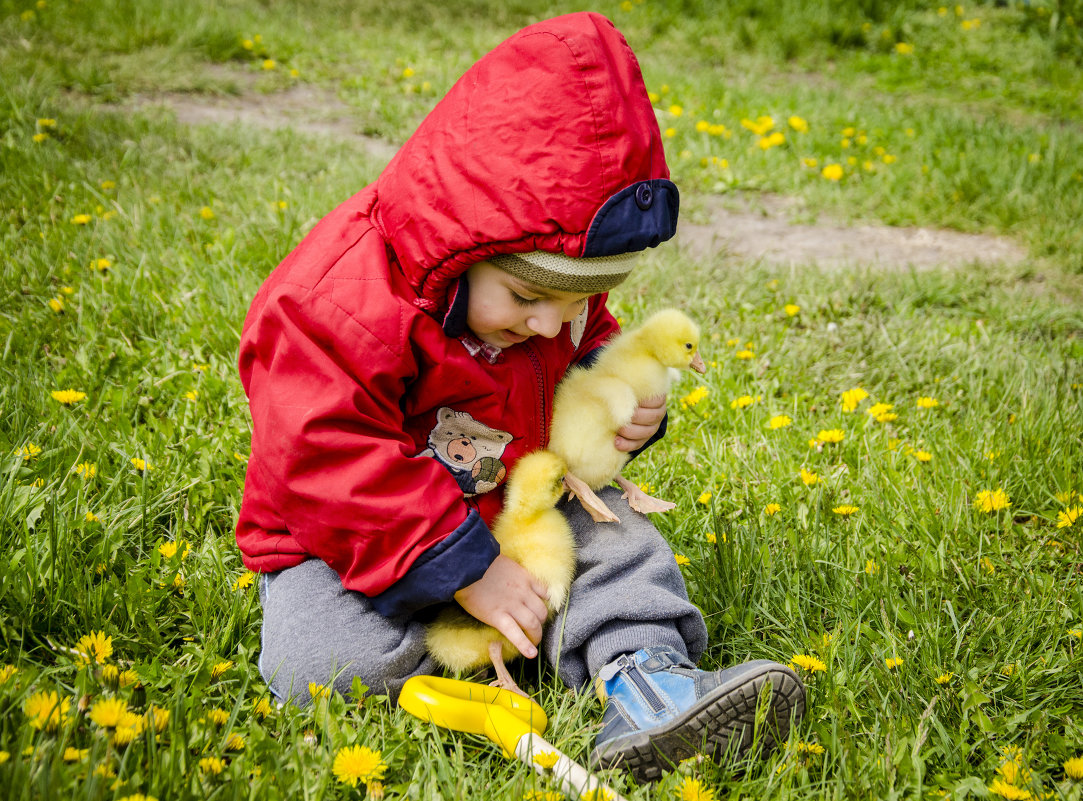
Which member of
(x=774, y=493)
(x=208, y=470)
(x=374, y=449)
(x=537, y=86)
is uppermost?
(x=537, y=86)

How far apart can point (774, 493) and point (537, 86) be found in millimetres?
1359

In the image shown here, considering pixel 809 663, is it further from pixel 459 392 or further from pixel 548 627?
pixel 459 392

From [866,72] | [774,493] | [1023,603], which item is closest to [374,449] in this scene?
[774,493]

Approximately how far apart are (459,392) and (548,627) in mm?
555

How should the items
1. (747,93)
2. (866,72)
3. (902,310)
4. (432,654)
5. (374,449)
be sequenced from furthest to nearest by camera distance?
(866,72), (747,93), (902,310), (432,654), (374,449)

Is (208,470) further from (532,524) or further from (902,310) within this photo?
(902,310)

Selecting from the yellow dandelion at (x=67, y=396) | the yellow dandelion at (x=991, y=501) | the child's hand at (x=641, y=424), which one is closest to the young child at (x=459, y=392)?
the child's hand at (x=641, y=424)

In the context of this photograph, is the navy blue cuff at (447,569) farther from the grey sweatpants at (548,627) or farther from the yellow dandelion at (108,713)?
the yellow dandelion at (108,713)

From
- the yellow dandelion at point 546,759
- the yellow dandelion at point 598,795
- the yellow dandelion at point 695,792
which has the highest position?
the yellow dandelion at point 546,759

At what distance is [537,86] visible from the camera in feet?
4.96

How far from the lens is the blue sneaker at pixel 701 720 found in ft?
4.98

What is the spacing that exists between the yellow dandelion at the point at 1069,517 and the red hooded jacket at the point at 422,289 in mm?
1345

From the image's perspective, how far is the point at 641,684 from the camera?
1681 mm

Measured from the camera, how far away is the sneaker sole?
1.51 m
